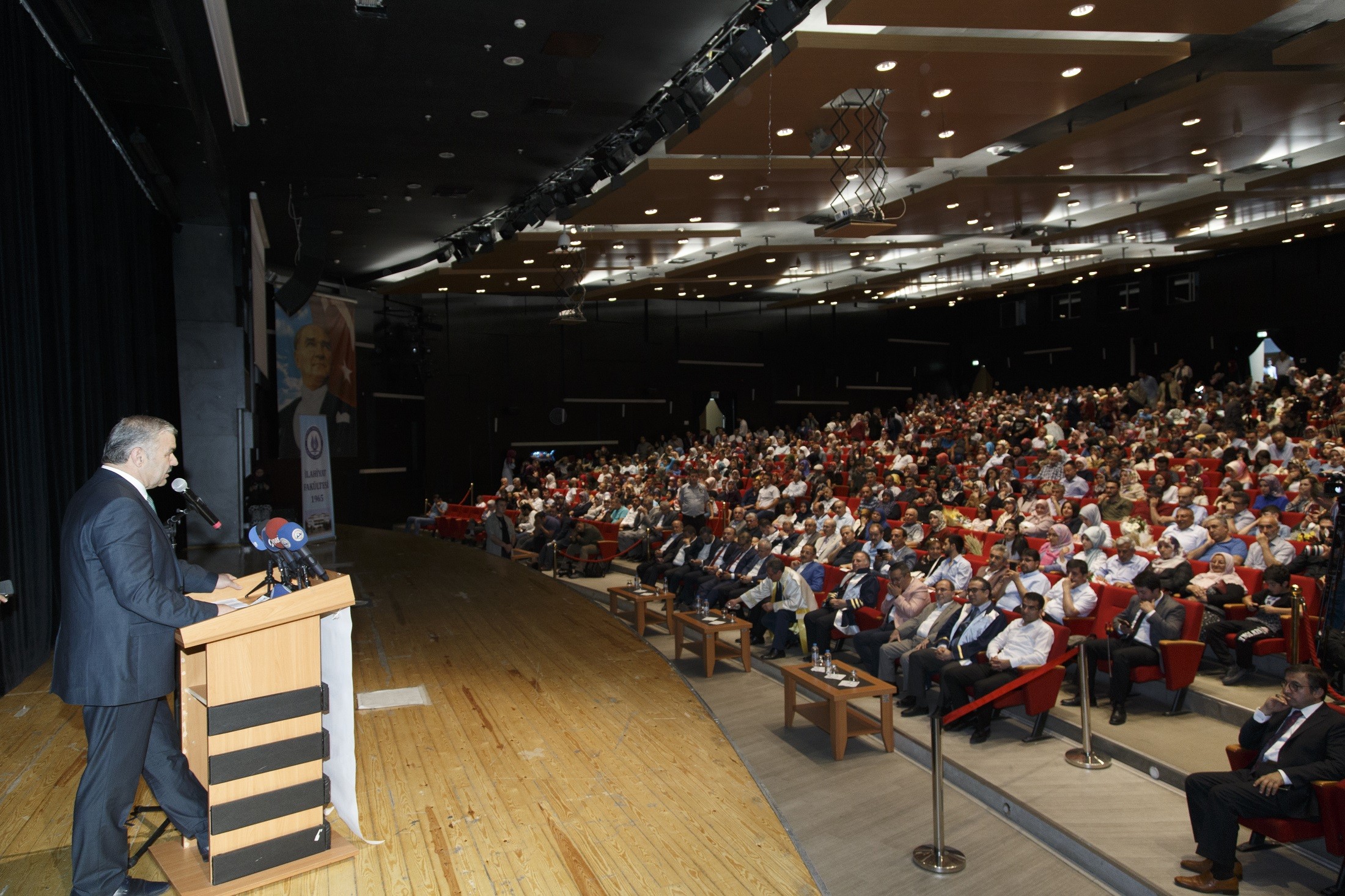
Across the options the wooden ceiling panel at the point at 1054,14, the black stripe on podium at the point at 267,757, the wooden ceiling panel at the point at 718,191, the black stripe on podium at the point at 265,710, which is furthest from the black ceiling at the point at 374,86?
the black stripe on podium at the point at 267,757

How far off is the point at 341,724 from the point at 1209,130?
8847 millimetres

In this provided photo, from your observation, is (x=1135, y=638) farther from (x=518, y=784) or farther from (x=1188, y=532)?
(x=518, y=784)

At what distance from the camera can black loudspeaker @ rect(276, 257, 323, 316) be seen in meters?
10.7

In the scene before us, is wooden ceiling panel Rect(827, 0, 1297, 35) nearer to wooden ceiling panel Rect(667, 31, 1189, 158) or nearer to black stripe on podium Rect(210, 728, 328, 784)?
wooden ceiling panel Rect(667, 31, 1189, 158)

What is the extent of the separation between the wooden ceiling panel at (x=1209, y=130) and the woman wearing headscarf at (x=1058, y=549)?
361 centimetres

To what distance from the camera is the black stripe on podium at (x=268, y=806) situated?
95.7 inches

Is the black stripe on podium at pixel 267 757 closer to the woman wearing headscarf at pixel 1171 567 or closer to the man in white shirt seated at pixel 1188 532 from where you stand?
the woman wearing headscarf at pixel 1171 567

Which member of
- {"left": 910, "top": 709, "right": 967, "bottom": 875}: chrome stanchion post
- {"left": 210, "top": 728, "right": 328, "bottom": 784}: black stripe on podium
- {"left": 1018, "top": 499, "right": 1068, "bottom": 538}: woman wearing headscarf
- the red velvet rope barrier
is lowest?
{"left": 910, "top": 709, "right": 967, "bottom": 875}: chrome stanchion post

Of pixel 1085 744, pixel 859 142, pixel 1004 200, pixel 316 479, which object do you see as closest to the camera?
pixel 1085 744

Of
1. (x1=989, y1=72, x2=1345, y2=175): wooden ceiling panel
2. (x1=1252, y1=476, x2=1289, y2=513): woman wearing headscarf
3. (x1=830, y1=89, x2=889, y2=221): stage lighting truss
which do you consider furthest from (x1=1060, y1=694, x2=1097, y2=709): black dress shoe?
(x1=989, y1=72, x2=1345, y2=175): wooden ceiling panel

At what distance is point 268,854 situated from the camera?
2.54 metres

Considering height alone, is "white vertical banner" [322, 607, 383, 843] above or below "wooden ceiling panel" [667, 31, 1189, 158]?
below

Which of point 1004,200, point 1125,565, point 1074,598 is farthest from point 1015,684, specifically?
point 1004,200

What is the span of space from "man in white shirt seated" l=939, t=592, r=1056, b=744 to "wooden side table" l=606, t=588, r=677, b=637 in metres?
2.52
